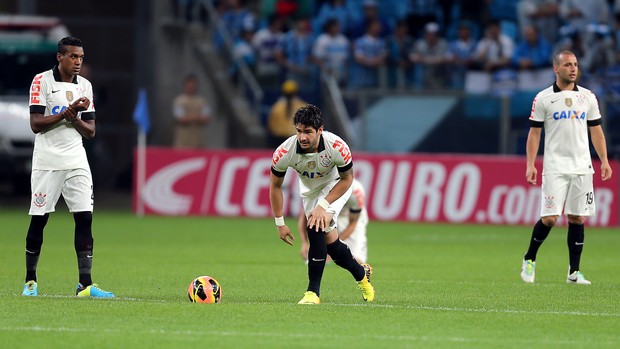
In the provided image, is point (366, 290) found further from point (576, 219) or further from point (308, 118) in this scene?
point (576, 219)

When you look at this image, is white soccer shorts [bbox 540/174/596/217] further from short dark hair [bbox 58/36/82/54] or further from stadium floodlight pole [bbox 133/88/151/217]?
stadium floodlight pole [bbox 133/88/151/217]

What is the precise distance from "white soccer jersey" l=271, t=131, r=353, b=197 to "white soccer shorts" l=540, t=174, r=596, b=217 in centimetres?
327

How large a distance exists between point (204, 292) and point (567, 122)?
467 centimetres

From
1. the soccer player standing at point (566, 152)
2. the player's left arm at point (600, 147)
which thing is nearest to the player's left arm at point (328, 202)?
the soccer player standing at point (566, 152)

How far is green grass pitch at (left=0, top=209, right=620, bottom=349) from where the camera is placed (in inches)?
367

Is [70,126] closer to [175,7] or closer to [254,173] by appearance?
[254,173]

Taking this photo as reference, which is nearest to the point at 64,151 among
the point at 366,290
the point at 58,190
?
the point at 58,190

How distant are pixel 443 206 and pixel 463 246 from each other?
4.69 meters

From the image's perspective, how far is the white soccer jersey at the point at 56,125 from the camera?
11.7 meters

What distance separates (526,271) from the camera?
13953 mm

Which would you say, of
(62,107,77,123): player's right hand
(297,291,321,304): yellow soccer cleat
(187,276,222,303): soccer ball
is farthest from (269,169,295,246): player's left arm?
(62,107,77,123): player's right hand

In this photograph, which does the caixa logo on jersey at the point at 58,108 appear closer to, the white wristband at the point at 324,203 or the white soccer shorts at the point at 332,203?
the white soccer shorts at the point at 332,203

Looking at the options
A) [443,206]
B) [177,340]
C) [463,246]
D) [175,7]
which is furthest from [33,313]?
[175,7]

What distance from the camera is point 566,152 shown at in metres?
13.8
